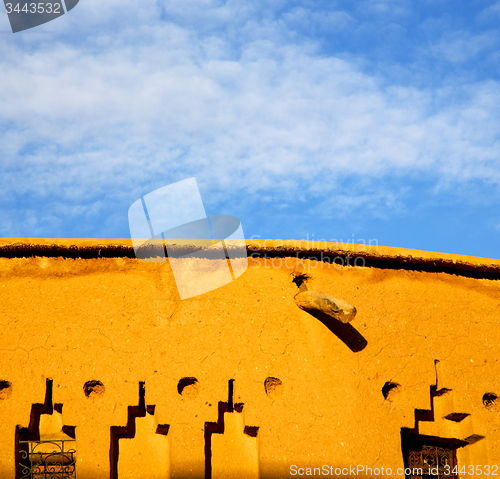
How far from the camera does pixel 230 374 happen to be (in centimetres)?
448

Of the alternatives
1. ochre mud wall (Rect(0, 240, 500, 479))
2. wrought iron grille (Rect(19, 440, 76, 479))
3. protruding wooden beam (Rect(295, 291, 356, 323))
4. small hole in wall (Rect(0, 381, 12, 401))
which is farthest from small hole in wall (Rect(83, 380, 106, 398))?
protruding wooden beam (Rect(295, 291, 356, 323))

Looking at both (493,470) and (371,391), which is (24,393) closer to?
(371,391)

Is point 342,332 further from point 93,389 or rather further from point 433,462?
point 93,389

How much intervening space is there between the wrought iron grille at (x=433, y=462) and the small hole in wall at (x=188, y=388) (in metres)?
2.30

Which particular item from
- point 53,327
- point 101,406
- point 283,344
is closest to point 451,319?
point 283,344

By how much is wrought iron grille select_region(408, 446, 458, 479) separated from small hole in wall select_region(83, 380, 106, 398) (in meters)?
3.11

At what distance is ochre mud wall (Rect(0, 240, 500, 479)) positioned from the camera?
4316mm

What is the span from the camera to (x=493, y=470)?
4.80 meters

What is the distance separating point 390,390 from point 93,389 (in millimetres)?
2823

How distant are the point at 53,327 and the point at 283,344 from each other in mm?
2151

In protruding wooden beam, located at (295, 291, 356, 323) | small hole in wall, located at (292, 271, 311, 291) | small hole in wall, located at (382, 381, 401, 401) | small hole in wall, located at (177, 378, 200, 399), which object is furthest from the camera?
small hole in wall, located at (292, 271, 311, 291)

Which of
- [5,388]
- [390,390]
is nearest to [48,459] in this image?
[5,388]

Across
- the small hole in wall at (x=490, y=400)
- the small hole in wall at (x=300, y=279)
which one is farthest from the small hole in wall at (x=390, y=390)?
the small hole in wall at (x=300, y=279)

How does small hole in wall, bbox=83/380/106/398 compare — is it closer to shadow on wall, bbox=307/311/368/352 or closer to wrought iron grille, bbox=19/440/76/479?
wrought iron grille, bbox=19/440/76/479
